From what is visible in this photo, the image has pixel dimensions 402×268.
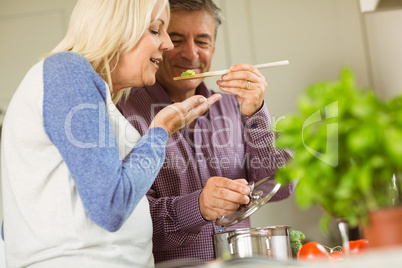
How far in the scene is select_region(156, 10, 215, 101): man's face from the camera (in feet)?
6.84

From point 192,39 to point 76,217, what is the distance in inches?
44.4

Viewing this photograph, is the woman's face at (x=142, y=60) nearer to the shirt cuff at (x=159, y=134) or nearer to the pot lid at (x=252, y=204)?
the shirt cuff at (x=159, y=134)

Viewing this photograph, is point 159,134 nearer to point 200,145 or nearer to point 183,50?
point 200,145

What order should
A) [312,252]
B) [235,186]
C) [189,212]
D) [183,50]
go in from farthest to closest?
1. [183,50]
2. [189,212]
3. [235,186]
4. [312,252]

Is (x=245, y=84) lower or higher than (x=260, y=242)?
higher

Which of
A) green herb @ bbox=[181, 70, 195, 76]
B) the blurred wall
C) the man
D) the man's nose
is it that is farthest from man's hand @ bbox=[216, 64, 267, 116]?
the blurred wall

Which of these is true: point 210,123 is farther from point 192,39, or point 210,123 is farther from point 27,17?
point 27,17

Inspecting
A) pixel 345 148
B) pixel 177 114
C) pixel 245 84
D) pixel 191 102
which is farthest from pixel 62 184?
pixel 245 84

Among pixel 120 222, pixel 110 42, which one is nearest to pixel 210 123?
pixel 110 42

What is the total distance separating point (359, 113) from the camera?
2.16 ft

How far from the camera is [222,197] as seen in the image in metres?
1.51

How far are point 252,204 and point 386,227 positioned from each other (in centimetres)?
75

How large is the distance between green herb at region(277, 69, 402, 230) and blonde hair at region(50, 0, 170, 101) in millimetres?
739

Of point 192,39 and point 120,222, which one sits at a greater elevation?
point 192,39
